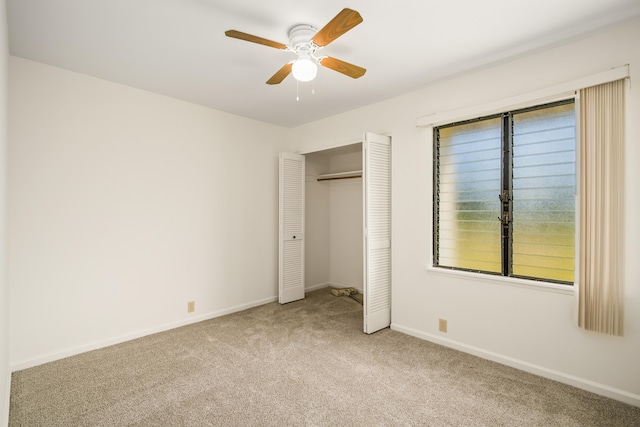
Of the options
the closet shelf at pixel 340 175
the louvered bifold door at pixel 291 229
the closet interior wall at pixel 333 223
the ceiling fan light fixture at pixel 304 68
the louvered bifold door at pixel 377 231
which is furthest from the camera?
the closet interior wall at pixel 333 223

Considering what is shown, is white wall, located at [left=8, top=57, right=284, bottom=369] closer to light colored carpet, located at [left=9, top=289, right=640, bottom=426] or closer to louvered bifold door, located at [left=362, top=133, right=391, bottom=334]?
light colored carpet, located at [left=9, top=289, right=640, bottom=426]

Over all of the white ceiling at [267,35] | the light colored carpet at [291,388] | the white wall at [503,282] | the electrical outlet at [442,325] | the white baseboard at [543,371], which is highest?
the white ceiling at [267,35]

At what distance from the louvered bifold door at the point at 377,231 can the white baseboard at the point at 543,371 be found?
475mm

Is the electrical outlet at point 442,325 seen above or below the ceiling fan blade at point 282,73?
below

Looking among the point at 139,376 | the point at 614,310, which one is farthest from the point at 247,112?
the point at 614,310

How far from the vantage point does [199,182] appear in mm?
3766

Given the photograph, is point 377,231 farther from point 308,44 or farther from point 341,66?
point 308,44

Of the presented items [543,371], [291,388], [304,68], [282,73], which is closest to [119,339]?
[291,388]

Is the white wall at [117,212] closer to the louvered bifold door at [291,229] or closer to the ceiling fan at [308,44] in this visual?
the louvered bifold door at [291,229]

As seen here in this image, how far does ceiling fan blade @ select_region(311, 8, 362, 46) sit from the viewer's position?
5.33 feet

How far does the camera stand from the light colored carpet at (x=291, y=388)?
200 centimetres

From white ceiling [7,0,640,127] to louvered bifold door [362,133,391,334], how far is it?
709 mm

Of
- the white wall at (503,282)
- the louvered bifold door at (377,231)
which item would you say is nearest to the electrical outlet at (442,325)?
the white wall at (503,282)

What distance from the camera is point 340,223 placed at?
17.6ft
